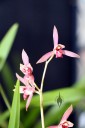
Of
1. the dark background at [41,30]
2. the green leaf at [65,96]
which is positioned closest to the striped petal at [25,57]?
the green leaf at [65,96]

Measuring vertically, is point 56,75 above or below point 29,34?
below

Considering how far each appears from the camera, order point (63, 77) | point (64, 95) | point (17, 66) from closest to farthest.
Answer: point (64, 95), point (17, 66), point (63, 77)

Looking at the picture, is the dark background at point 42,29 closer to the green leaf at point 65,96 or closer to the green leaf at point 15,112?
the green leaf at point 65,96

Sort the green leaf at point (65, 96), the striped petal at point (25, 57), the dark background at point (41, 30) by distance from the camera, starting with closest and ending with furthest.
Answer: the striped petal at point (25, 57)
the green leaf at point (65, 96)
the dark background at point (41, 30)

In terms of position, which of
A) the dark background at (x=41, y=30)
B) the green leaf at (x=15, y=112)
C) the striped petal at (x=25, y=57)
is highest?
the dark background at (x=41, y=30)

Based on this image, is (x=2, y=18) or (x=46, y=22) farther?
(x=46, y=22)

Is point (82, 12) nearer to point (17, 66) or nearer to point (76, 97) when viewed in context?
point (17, 66)

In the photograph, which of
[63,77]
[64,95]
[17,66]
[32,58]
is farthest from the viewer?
[63,77]

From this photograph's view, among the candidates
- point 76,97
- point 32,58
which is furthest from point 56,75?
point 76,97
